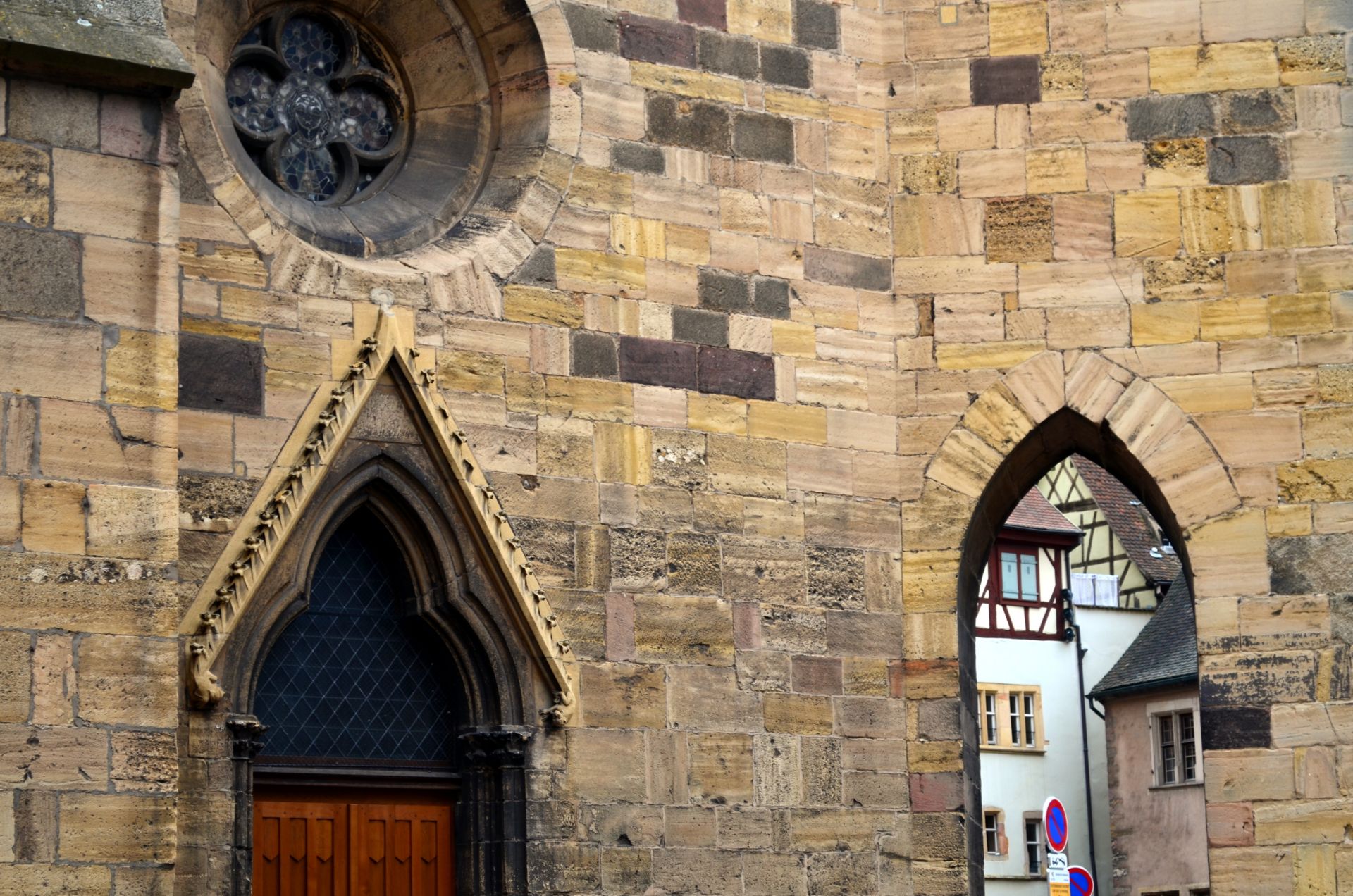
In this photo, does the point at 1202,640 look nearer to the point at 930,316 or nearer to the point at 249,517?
the point at 930,316

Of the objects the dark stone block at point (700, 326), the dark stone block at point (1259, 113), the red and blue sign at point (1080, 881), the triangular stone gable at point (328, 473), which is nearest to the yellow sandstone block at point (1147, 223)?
the dark stone block at point (1259, 113)

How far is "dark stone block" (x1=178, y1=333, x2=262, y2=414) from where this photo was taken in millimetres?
10453

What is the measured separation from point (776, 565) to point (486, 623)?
65.2 inches

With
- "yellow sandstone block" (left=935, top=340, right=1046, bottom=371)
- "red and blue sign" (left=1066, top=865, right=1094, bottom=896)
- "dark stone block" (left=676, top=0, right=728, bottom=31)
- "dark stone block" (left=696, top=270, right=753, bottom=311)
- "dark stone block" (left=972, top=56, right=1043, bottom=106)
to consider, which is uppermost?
"dark stone block" (left=676, top=0, right=728, bottom=31)

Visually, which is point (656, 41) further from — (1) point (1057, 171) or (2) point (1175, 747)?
(2) point (1175, 747)

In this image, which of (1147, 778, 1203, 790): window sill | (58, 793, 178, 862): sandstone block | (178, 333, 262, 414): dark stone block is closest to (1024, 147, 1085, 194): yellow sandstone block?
(178, 333, 262, 414): dark stone block

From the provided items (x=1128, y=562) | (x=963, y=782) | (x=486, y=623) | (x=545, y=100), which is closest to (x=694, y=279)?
(x=545, y=100)

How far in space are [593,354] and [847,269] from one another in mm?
1657

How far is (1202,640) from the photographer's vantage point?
12.2 metres

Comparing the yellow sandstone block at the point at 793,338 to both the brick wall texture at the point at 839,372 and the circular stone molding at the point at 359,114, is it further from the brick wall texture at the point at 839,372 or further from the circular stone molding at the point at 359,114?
the circular stone molding at the point at 359,114

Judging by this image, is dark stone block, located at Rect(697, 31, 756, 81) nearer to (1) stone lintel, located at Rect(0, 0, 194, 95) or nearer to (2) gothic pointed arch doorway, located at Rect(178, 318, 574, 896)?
(2) gothic pointed arch doorway, located at Rect(178, 318, 574, 896)

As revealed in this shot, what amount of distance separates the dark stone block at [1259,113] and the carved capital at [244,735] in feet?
19.8

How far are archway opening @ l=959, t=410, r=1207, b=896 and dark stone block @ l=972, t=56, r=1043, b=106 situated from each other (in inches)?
758

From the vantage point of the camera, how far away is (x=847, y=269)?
12594 millimetres
